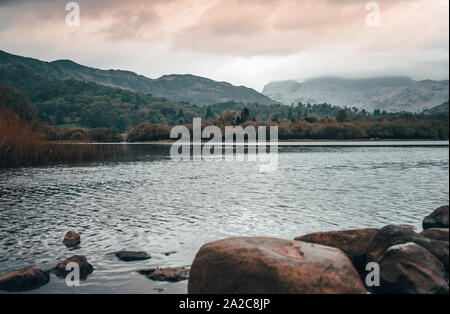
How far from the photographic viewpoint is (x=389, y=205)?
30.8 m

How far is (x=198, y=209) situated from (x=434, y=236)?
18.3 metres

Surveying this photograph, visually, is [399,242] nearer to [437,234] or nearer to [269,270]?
[437,234]

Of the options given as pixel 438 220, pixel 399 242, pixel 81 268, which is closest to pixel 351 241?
pixel 399 242

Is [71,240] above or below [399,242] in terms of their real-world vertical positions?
below

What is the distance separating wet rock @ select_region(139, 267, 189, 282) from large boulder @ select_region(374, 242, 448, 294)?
7.02 m

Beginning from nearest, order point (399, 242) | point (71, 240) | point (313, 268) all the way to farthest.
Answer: point (313, 268) < point (399, 242) < point (71, 240)

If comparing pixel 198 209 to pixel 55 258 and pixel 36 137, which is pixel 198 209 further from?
pixel 36 137

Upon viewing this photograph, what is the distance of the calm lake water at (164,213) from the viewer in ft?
54.9

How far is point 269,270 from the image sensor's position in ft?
34.4

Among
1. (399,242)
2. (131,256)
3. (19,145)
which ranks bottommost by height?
(131,256)

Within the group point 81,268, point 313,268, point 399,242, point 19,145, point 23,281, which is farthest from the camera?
point 19,145

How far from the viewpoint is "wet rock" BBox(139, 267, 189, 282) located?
14.0m

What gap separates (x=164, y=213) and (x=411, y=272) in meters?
19.4
